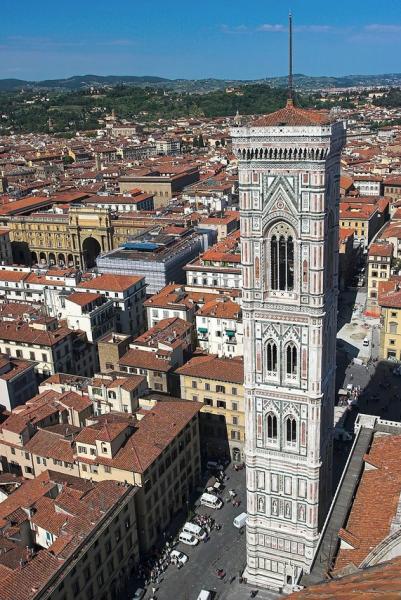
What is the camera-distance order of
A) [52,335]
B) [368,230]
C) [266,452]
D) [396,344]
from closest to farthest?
1. [266,452]
2. [52,335]
3. [396,344]
4. [368,230]

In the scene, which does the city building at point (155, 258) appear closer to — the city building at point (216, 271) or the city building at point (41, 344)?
the city building at point (216, 271)

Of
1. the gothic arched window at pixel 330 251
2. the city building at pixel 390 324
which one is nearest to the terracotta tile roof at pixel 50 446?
the gothic arched window at pixel 330 251

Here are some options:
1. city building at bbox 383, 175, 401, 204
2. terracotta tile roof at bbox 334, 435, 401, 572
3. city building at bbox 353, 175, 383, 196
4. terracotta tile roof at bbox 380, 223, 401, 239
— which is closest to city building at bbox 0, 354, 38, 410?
terracotta tile roof at bbox 334, 435, 401, 572

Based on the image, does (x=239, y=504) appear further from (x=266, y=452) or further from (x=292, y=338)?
(x=292, y=338)

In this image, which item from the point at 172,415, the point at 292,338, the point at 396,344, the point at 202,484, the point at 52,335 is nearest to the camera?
the point at 292,338

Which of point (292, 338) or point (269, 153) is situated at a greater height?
point (269, 153)

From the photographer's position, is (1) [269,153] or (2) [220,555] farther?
(2) [220,555]

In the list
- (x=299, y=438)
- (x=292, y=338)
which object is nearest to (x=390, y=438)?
(x=299, y=438)
